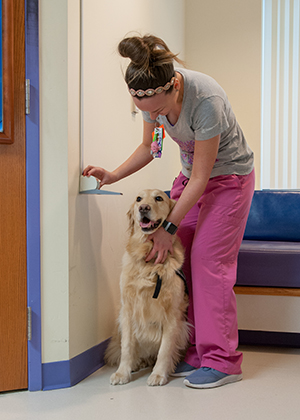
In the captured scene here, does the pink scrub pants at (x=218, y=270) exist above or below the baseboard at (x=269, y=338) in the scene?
above

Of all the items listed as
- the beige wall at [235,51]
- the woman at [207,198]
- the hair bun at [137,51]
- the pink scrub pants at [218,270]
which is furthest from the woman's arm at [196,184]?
the beige wall at [235,51]

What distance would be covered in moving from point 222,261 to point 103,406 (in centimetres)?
74

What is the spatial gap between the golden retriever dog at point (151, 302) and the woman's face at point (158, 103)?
39 cm

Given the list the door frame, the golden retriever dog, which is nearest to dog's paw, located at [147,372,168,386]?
the golden retriever dog

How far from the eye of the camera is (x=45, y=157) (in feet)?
5.49

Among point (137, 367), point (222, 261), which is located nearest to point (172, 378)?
point (137, 367)

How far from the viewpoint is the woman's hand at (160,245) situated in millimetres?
1753

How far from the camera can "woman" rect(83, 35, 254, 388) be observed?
5.36ft

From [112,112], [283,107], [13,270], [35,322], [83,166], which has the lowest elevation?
[35,322]

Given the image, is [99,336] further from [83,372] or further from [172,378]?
[172,378]

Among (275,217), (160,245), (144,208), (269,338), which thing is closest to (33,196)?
(144,208)

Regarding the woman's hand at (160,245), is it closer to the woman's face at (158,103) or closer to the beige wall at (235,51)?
the woman's face at (158,103)

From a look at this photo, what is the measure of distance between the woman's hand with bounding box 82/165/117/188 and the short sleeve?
459 mm

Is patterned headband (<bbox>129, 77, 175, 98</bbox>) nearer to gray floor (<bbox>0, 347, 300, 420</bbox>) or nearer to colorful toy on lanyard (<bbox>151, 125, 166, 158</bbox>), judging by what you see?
colorful toy on lanyard (<bbox>151, 125, 166, 158</bbox>)
